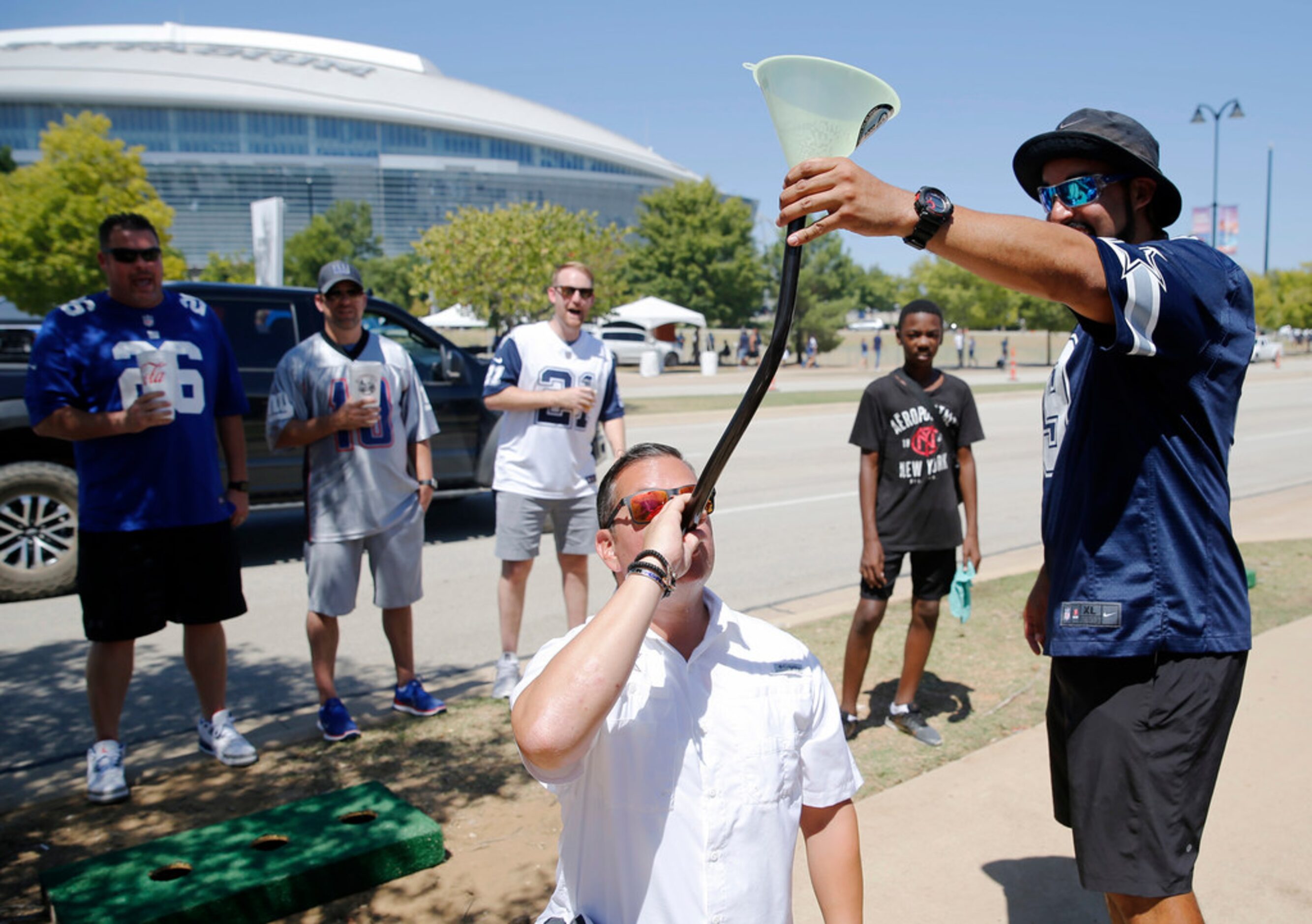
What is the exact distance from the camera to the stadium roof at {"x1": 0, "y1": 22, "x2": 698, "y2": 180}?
356ft

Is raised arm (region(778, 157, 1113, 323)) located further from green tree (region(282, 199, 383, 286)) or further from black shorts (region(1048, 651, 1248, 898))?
green tree (region(282, 199, 383, 286))

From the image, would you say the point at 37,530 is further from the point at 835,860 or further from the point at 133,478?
the point at 835,860

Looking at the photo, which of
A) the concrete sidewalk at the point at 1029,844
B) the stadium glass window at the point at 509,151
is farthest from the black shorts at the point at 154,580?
the stadium glass window at the point at 509,151

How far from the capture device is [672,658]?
6.65 feet

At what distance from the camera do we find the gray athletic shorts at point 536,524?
205 inches

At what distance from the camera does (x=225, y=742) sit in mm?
4293

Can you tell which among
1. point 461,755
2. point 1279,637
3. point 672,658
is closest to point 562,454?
point 461,755

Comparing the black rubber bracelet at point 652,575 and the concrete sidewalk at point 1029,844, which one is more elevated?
the black rubber bracelet at point 652,575

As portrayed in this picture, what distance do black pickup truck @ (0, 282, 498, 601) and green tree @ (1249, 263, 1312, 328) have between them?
68051 millimetres

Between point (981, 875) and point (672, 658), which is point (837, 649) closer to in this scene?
point (981, 875)

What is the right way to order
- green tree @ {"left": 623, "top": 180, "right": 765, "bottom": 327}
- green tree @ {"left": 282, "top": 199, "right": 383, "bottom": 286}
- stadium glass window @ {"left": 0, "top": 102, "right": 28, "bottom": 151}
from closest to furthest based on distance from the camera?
green tree @ {"left": 623, "top": 180, "right": 765, "bottom": 327}, green tree @ {"left": 282, "top": 199, "right": 383, "bottom": 286}, stadium glass window @ {"left": 0, "top": 102, "right": 28, "bottom": 151}

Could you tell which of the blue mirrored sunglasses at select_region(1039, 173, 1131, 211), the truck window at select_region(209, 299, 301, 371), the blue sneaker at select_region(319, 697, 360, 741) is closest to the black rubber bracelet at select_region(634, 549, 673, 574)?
the blue mirrored sunglasses at select_region(1039, 173, 1131, 211)

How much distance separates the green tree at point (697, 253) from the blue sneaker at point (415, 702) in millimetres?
49969

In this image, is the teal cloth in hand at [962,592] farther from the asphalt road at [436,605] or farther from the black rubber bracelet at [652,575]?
the black rubber bracelet at [652,575]
